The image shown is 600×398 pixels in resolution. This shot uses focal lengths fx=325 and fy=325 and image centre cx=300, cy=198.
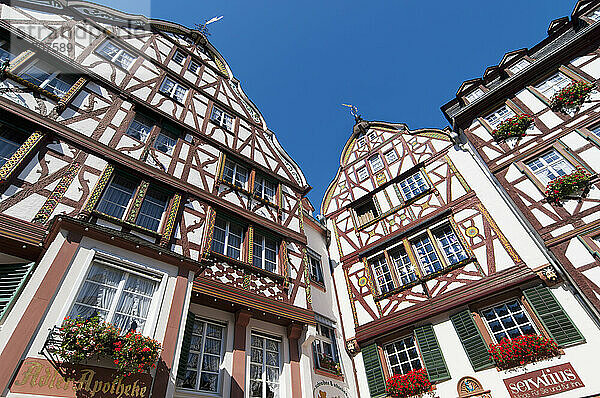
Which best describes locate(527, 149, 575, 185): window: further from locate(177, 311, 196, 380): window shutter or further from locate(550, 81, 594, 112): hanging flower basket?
locate(177, 311, 196, 380): window shutter

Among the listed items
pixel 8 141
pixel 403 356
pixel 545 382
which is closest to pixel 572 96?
pixel 545 382

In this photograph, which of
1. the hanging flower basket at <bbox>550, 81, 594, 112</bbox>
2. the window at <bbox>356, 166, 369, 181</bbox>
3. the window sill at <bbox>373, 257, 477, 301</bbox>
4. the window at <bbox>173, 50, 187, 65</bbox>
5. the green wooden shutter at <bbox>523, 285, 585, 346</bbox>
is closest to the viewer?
the green wooden shutter at <bbox>523, 285, 585, 346</bbox>

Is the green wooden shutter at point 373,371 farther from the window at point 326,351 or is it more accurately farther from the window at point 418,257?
the window at point 418,257

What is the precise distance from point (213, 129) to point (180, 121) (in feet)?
3.89

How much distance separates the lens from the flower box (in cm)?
416

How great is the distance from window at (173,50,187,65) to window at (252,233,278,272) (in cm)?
769

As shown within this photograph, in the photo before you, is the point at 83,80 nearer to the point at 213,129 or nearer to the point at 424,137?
the point at 213,129

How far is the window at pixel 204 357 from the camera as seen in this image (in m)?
5.93

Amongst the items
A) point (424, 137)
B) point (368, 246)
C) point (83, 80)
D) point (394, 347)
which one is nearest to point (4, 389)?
point (83, 80)

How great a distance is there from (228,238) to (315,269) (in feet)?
13.2

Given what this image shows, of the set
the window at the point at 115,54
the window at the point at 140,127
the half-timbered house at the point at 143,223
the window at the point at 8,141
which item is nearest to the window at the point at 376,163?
the half-timbered house at the point at 143,223

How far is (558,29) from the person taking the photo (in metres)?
11.2

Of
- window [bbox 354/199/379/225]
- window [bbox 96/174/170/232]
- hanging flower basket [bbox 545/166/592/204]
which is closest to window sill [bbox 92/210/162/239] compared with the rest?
window [bbox 96/174/170/232]

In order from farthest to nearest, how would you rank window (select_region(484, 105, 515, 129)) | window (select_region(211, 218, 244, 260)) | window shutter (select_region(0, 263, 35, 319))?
window (select_region(484, 105, 515, 129)), window (select_region(211, 218, 244, 260)), window shutter (select_region(0, 263, 35, 319))
